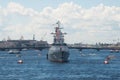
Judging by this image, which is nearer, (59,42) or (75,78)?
(75,78)

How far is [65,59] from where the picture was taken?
19212cm

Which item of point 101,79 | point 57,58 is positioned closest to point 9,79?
point 101,79

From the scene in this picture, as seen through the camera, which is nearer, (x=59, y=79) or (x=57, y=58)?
(x=59, y=79)

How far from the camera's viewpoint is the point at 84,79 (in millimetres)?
112125

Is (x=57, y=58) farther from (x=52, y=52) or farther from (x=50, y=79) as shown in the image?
(x=50, y=79)

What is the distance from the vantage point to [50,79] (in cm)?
11300

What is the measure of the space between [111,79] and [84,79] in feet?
19.1

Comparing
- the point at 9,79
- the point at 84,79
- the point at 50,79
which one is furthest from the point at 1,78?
the point at 84,79

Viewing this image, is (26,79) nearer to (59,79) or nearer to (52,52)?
(59,79)

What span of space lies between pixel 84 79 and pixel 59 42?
85.4 m

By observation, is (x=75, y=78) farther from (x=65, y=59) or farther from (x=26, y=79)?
(x=65, y=59)

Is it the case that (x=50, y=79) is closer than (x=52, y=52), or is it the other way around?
(x=50, y=79)

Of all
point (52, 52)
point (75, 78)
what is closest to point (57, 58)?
point (52, 52)

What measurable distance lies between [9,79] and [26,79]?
4056mm
